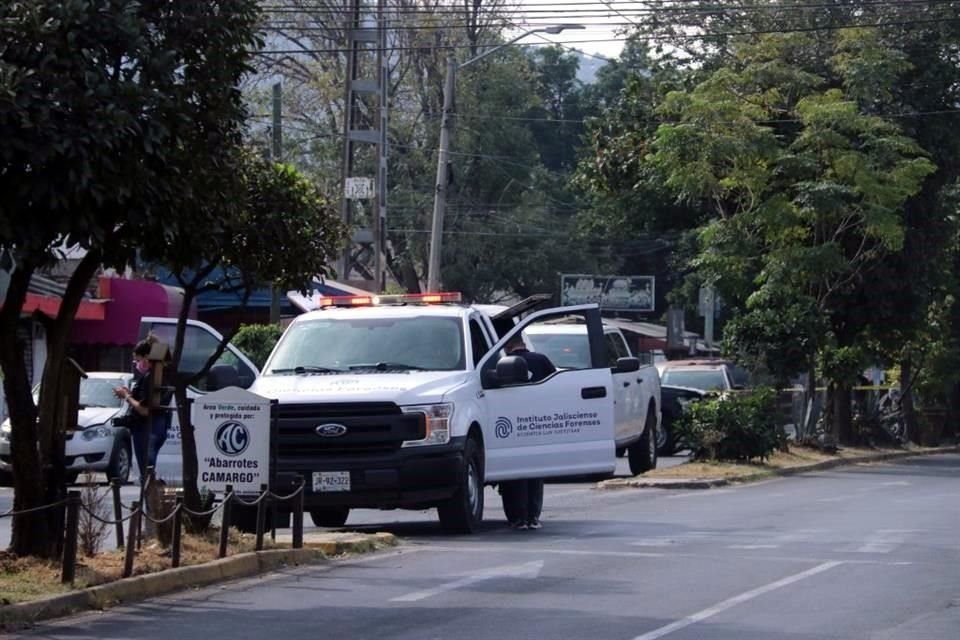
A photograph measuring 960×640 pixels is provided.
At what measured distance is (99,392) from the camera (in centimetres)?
2367

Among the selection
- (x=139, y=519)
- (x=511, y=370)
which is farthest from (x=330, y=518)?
(x=139, y=519)

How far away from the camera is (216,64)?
11617 mm

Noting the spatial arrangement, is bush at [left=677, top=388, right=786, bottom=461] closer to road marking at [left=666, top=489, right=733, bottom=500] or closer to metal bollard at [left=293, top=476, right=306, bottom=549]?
road marking at [left=666, top=489, right=733, bottom=500]

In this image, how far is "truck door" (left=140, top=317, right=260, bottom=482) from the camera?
19.5 metres

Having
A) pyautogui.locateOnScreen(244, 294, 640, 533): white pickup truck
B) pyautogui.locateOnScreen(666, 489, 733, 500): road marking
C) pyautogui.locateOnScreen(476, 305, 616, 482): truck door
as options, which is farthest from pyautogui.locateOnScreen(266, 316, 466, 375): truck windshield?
pyautogui.locateOnScreen(666, 489, 733, 500): road marking

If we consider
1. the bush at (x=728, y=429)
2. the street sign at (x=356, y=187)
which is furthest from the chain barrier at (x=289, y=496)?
the street sign at (x=356, y=187)

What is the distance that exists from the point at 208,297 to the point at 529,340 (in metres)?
12.6

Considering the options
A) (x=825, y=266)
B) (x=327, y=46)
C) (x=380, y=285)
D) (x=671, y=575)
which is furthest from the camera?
(x=327, y=46)

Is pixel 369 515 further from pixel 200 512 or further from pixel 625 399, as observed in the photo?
pixel 625 399

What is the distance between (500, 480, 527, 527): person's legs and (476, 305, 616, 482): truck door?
33cm

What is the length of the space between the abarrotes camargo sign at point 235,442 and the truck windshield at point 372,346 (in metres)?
2.66

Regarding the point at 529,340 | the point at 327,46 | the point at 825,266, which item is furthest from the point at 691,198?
the point at 327,46

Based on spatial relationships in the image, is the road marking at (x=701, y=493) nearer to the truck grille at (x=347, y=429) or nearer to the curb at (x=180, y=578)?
the truck grille at (x=347, y=429)

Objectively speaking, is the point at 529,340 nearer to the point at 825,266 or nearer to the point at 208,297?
the point at 825,266
